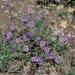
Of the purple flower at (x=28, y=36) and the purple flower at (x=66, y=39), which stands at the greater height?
the purple flower at (x=28, y=36)

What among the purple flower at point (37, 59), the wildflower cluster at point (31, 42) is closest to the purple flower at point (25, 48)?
the wildflower cluster at point (31, 42)

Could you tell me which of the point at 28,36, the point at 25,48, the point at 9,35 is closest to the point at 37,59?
the point at 25,48

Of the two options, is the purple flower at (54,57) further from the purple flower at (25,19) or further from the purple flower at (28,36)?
the purple flower at (25,19)

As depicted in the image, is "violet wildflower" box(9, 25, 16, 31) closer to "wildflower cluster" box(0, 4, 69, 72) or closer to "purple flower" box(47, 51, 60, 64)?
"wildflower cluster" box(0, 4, 69, 72)

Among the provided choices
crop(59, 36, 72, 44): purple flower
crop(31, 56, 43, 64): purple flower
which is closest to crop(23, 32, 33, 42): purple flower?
crop(31, 56, 43, 64): purple flower

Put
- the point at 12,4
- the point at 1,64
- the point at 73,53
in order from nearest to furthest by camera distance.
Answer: the point at 1,64 < the point at 73,53 < the point at 12,4

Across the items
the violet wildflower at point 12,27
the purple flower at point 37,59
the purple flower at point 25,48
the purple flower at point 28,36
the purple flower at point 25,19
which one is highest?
the purple flower at point 25,19

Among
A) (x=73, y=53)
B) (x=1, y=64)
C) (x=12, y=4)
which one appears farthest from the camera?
(x=12, y=4)

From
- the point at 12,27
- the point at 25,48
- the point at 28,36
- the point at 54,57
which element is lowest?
the point at 54,57

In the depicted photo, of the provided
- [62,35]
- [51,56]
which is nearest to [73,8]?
[62,35]

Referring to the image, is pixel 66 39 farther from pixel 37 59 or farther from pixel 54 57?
pixel 37 59

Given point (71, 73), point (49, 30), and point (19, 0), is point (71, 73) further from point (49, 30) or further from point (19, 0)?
point (19, 0)
